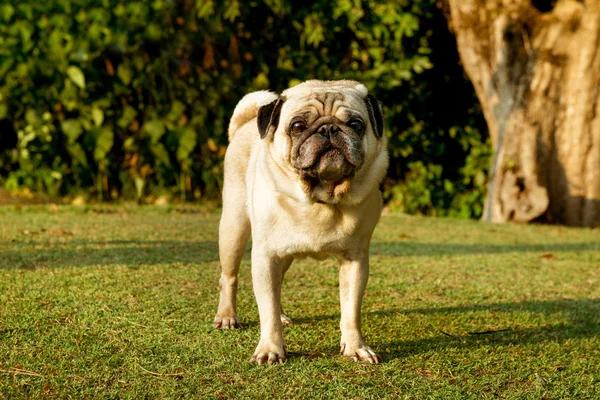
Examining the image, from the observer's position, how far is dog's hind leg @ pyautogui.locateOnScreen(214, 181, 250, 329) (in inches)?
153

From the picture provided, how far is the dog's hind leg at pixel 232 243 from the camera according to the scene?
12.8ft

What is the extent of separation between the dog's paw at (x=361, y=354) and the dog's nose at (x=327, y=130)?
956mm

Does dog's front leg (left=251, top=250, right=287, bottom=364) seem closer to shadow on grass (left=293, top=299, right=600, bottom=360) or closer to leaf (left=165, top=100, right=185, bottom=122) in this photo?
shadow on grass (left=293, top=299, right=600, bottom=360)

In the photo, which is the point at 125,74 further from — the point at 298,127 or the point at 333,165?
the point at 333,165

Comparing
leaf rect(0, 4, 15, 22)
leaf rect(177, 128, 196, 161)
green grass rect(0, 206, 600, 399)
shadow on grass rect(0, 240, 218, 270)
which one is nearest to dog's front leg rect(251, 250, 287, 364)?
green grass rect(0, 206, 600, 399)

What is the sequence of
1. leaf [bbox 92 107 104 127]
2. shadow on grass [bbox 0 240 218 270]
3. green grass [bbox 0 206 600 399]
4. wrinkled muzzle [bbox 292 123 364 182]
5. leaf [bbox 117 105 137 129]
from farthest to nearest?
leaf [bbox 117 105 137 129]
leaf [bbox 92 107 104 127]
shadow on grass [bbox 0 240 218 270]
wrinkled muzzle [bbox 292 123 364 182]
green grass [bbox 0 206 600 399]

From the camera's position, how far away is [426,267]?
225 inches

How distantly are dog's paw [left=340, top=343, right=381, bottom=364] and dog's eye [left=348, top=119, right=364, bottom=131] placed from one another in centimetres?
97

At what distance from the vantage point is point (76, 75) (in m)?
8.64

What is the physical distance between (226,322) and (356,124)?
4.11 feet

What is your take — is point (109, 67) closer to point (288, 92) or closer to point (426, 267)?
point (426, 267)

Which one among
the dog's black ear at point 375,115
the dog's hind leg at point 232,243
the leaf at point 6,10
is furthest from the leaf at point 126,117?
the dog's black ear at point 375,115

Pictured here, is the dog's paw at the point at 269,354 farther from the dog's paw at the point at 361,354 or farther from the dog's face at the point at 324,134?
the dog's face at the point at 324,134

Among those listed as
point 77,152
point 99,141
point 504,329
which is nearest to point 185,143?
point 99,141
